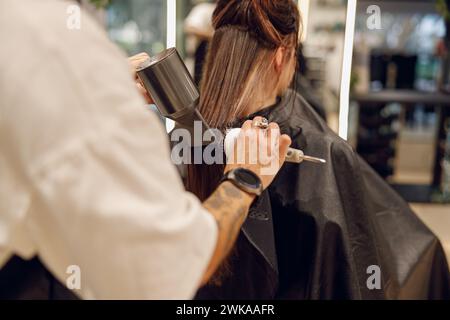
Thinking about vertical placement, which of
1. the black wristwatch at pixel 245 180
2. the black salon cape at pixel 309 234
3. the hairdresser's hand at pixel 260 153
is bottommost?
the black salon cape at pixel 309 234

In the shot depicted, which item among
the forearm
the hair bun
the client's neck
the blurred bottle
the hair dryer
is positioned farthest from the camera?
the blurred bottle

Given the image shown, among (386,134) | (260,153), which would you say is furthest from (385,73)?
(260,153)

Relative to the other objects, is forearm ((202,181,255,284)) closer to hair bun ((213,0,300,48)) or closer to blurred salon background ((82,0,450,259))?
hair bun ((213,0,300,48))

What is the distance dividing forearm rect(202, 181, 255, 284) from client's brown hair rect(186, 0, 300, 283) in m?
0.38

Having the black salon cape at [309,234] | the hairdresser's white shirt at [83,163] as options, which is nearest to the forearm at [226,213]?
the hairdresser's white shirt at [83,163]

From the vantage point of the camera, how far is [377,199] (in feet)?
4.84

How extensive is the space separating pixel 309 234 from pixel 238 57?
1.48 feet

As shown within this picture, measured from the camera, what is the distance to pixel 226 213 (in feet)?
2.43

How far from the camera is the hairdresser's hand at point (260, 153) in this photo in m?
0.84

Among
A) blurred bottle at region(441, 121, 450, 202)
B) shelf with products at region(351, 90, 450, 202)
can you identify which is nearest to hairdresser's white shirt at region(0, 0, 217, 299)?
shelf with products at region(351, 90, 450, 202)

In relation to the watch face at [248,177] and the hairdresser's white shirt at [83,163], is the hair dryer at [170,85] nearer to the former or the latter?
the watch face at [248,177]

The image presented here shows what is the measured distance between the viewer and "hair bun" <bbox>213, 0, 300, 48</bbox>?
1.09 meters

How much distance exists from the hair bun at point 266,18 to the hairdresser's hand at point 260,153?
325 mm
